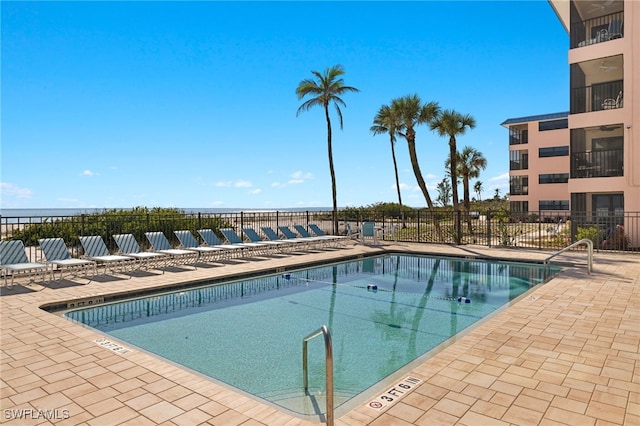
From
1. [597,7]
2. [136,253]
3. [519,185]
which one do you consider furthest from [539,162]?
[136,253]

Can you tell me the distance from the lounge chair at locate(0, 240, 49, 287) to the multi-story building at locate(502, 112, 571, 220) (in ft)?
114

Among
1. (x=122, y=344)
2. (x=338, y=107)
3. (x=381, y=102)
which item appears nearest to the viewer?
(x=122, y=344)

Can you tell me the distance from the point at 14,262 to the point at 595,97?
838 inches

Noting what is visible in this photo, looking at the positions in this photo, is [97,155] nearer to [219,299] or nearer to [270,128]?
[270,128]

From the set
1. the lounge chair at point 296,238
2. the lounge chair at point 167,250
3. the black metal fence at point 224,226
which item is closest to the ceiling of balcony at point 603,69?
the black metal fence at point 224,226

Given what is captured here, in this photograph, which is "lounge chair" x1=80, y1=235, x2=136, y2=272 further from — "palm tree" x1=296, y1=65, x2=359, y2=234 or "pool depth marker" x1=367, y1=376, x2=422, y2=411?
"palm tree" x1=296, y1=65, x2=359, y2=234

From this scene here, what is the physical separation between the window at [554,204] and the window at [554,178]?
179cm

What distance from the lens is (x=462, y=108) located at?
23.9 m

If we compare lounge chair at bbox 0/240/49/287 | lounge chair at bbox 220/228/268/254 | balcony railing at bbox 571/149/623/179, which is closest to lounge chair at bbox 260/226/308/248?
lounge chair at bbox 220/228/268/254

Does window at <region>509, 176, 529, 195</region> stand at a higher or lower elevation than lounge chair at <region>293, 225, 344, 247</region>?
higher

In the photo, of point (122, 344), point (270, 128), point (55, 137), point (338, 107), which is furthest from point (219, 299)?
point (270, 128)

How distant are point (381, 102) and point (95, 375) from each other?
25699mm

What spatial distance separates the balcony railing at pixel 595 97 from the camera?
17000 millimetres

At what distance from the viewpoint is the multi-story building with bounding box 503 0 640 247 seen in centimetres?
1525
